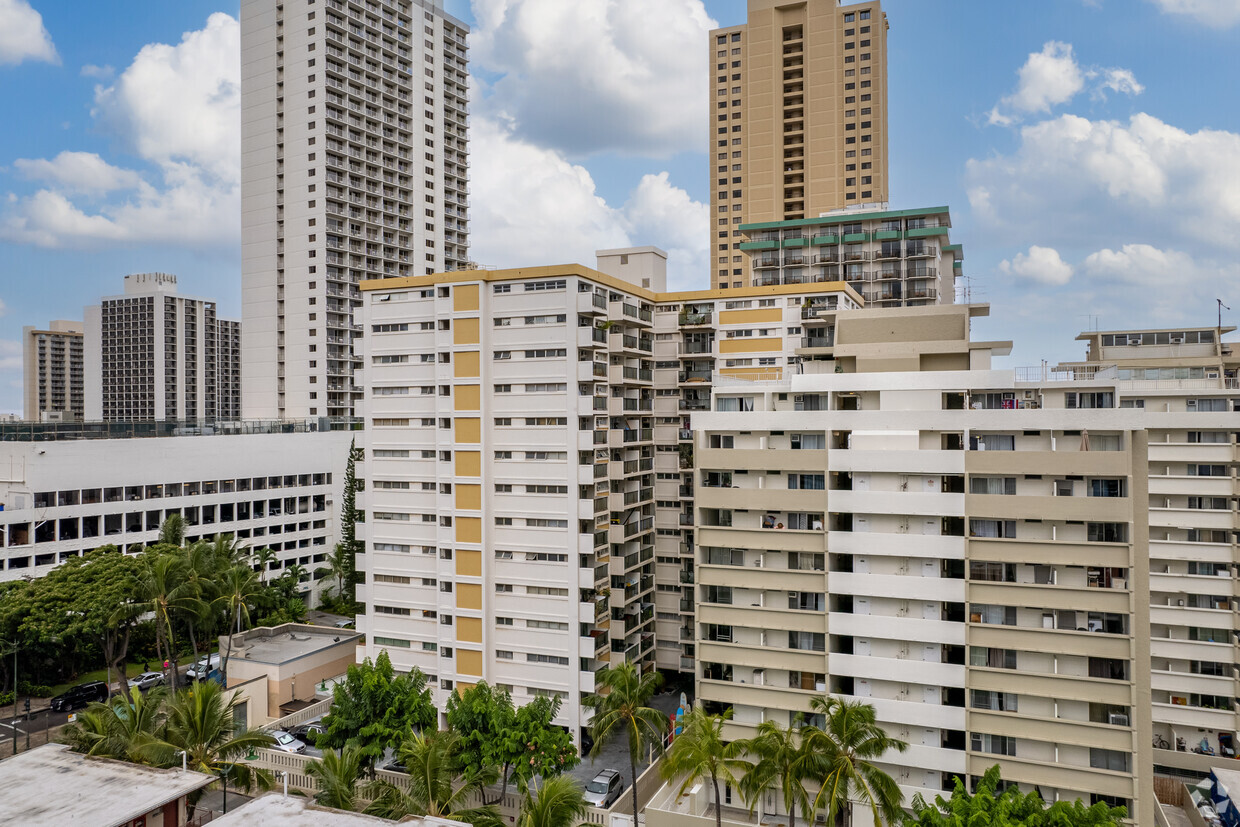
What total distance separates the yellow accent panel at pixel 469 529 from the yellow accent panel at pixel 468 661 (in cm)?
582

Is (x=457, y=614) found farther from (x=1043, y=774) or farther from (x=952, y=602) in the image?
(x=1043, y=774)

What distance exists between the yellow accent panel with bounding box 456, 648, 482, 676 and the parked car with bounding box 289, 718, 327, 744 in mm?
7125

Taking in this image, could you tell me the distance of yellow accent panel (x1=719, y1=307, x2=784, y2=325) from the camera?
170 ft

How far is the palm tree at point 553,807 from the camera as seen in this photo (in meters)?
24.0

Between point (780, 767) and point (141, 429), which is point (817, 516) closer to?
point (780, 767)

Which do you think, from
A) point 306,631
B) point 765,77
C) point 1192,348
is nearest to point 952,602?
point 1192,348

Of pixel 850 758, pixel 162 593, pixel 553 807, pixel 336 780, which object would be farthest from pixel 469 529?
pixel 850 758

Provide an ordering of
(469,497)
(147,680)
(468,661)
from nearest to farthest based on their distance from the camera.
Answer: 1. (468,661)
2. (469,497)
3. (147,680)

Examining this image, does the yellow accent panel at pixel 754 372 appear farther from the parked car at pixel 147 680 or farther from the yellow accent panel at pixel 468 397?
the parked car at pixel 147 680

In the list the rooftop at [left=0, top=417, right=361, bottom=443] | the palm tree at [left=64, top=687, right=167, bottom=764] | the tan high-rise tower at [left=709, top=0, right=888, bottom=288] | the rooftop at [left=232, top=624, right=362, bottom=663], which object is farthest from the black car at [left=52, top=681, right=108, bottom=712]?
the tan high-rise tower at [left=709, top=0, right=888, bottom=288]

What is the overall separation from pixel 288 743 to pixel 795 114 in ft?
280

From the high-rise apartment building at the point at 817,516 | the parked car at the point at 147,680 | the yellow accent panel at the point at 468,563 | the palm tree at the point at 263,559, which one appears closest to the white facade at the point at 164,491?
the palm tree at the point at 263,559

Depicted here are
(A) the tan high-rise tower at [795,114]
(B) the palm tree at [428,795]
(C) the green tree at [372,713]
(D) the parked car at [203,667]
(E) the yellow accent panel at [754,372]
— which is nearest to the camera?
(B) the palm tree at [428,795]

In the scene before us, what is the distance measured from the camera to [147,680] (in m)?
46.6
